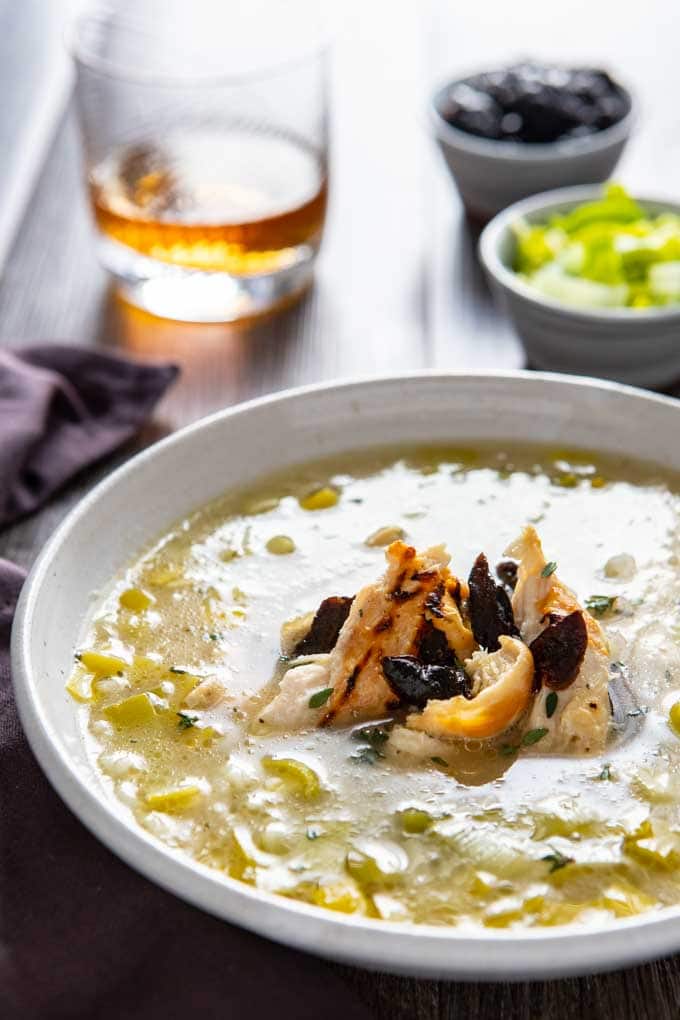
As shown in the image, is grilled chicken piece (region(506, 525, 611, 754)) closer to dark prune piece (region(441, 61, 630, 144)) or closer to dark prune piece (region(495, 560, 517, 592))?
dark prune piece (region(495, 560, 517, 592))

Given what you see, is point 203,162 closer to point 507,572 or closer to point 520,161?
Result: point 520,161

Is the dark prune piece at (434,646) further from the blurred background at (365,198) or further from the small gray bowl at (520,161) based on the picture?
the small gray bowl at (520,161)

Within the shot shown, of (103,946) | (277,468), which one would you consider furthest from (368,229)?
(103,946)

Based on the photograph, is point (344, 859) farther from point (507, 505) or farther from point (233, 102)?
point (233, 102)

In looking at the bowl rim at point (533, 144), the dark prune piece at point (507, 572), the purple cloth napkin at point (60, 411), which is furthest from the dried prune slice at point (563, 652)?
the bowl rim at point (533, 144)

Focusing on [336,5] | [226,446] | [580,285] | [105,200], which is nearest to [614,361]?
[580,285]

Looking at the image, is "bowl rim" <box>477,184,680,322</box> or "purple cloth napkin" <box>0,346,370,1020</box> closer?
"purple cloth napkin" <box>0,346,370,1020</box>

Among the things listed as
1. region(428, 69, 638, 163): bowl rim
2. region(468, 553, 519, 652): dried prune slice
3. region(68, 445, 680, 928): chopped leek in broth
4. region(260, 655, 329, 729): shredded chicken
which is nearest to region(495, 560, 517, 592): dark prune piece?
Answer: region(68, 445, 680, 928): chopped leek in broth
